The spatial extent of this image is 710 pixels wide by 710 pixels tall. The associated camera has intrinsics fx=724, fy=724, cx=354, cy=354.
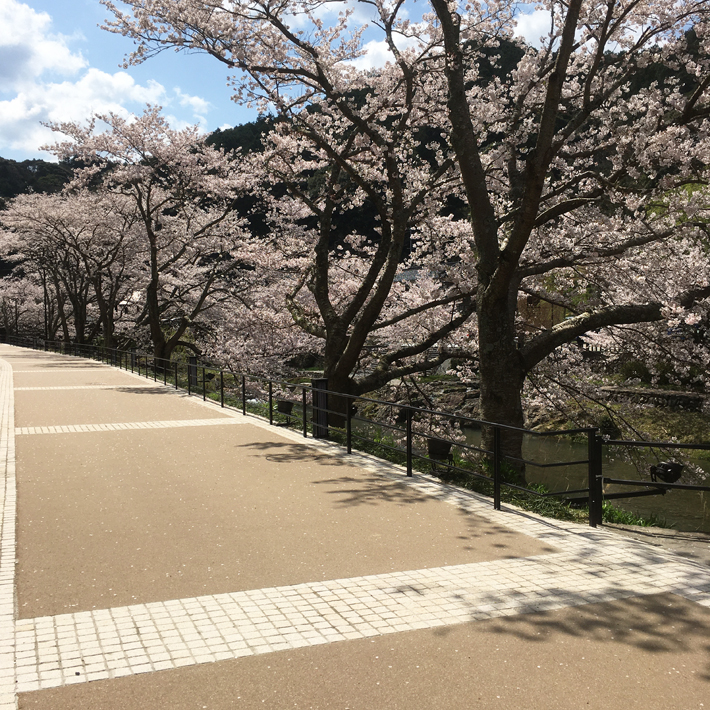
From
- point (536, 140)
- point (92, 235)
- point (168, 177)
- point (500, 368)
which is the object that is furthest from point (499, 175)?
point (92, 235)

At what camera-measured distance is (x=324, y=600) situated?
516 centimetres

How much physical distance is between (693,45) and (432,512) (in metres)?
10.2

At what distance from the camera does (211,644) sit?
442 centimetres

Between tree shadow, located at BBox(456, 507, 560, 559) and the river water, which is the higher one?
tree shadow, located at BBox(456, 507, 560, 559)

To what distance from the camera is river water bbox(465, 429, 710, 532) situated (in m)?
14.5

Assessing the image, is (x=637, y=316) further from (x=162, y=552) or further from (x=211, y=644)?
(x=211, y=644)

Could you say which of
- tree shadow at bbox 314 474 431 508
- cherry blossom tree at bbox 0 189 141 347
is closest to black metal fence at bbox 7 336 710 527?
tree shadow at bbox 314 474 431 508

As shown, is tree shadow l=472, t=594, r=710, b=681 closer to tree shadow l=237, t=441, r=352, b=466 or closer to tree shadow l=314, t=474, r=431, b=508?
tree shadow l=314, t=474, r=431, b=508

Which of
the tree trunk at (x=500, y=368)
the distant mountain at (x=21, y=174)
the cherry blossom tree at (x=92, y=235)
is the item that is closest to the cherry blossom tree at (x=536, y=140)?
the tree trunk at (x=500, y=368)

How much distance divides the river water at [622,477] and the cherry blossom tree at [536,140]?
3198 mm

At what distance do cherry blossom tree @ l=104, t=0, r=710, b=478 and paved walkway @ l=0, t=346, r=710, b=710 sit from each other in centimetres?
367

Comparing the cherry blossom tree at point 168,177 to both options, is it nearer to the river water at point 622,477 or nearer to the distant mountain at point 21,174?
the river water at point 622,477

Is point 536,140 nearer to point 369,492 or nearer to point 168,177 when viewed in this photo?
point 369,492

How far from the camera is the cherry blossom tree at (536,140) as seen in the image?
998cm
